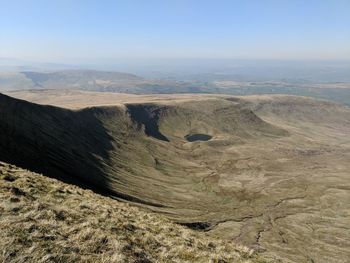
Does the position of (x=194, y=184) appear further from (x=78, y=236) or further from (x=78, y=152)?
(x=78, y=236)

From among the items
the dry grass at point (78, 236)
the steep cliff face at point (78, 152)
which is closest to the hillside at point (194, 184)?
the steep cliff face at point (78, 152)

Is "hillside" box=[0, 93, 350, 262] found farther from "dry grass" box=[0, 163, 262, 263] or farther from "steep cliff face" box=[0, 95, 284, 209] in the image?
"dry grass" box=[0, 163, 262, 263]

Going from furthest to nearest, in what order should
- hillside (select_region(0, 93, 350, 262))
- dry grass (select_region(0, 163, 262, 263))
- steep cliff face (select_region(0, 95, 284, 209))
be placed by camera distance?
hillside (select_region(0, 93, 350, 262))
steep cliff face (select_region(0, 95, 284, 209))
dry grass (select_region(0, 163, 262, 263))

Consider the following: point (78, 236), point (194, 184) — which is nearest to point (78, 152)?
point (194, 184)

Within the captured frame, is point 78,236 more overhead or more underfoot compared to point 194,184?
A: more overhead

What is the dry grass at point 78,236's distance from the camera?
66.8 feet

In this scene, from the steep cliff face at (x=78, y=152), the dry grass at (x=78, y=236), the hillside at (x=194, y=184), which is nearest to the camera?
the dry grass at (x=78, y=236)

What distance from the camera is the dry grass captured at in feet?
66.8

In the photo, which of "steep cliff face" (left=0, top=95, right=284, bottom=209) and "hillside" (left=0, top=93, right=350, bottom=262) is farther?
"hillside" (left=0, top=93, right=350, bottom=262)

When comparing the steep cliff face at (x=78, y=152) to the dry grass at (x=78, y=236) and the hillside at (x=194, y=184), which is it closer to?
the hillside at (x=194, y=184)

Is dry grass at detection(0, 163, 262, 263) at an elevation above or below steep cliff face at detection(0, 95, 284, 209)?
above

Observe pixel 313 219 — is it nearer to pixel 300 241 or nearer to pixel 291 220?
pixel 291 220

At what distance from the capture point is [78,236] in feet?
76.7

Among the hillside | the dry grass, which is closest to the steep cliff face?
the hillside
